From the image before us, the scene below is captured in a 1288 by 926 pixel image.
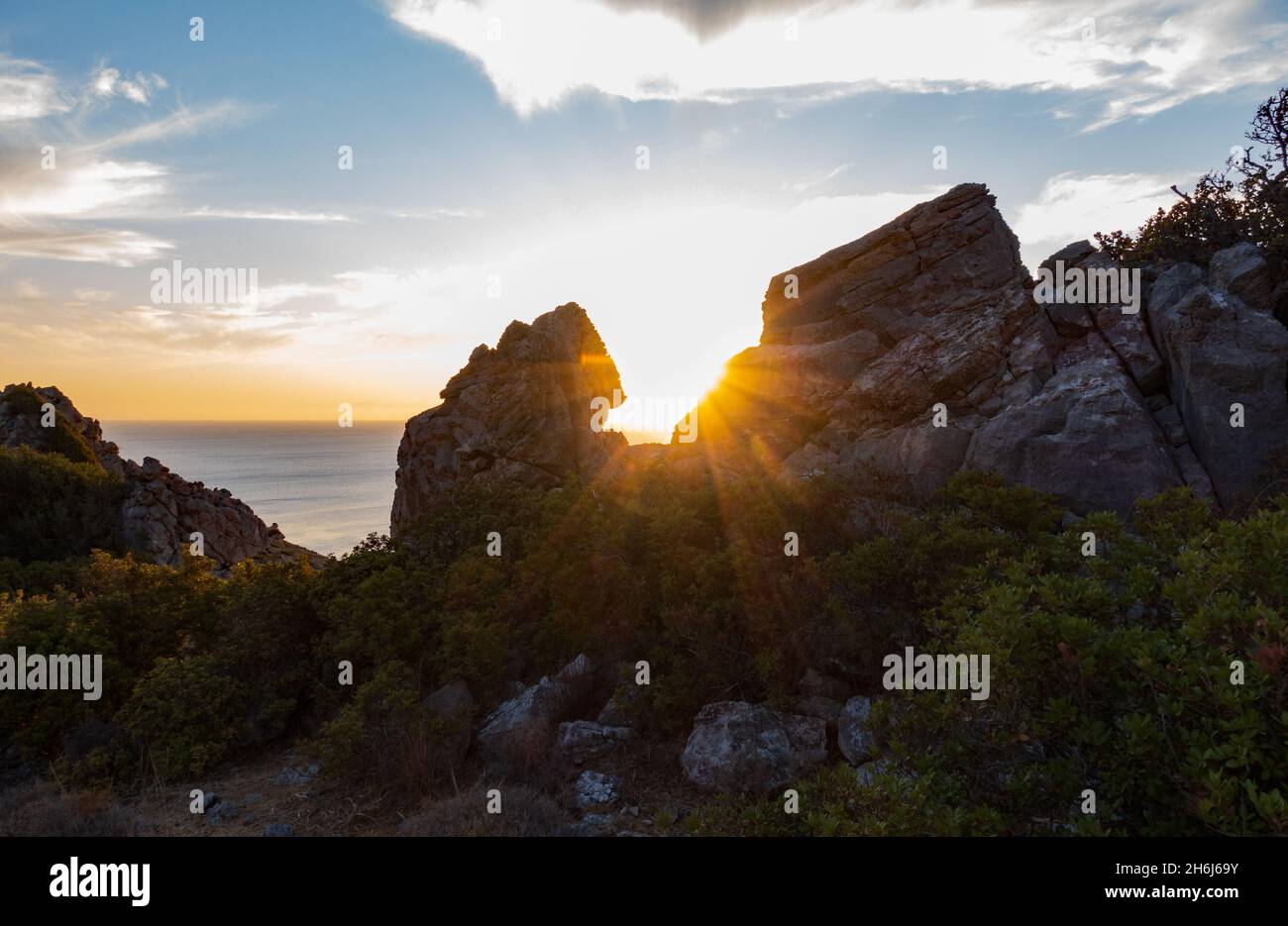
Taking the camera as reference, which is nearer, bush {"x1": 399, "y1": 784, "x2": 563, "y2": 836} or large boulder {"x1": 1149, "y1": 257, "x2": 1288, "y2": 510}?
bush {"x1": 399, "y1": 784, "x2": 563, "y2": 836}

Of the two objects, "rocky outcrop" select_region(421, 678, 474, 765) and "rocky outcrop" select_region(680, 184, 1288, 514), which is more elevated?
"rocky outcrop" select_region(680, 184, 1288, 514)

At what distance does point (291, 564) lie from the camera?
15008 mm

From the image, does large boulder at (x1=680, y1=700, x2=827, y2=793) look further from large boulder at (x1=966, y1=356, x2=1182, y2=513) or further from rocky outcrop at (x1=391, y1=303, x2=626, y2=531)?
rocky outcrop at (x1=391, y1=303, x2=626, y2=531)

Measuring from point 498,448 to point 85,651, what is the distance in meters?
18.3

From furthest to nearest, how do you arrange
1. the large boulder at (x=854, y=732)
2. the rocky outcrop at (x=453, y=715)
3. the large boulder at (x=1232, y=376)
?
the large boulder at (x=1232, y=376), the rocky outcrop at (x=453, y=715), the large boulder at (x=854, y=732)

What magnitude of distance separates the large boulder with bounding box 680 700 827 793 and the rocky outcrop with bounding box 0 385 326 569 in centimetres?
2853

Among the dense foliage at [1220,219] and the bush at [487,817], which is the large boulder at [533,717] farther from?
the dense foliage at [1220,219]

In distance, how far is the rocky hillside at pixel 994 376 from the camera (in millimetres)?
Result: 13211

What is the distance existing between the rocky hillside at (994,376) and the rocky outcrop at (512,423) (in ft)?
19.3

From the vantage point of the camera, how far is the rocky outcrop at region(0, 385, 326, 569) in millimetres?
32156

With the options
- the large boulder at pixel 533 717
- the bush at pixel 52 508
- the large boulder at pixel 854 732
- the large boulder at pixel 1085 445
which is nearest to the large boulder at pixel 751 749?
the large boulder at pixel 854 732

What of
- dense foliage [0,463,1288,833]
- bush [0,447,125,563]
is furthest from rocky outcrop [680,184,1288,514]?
bush [0,447,125,563]
